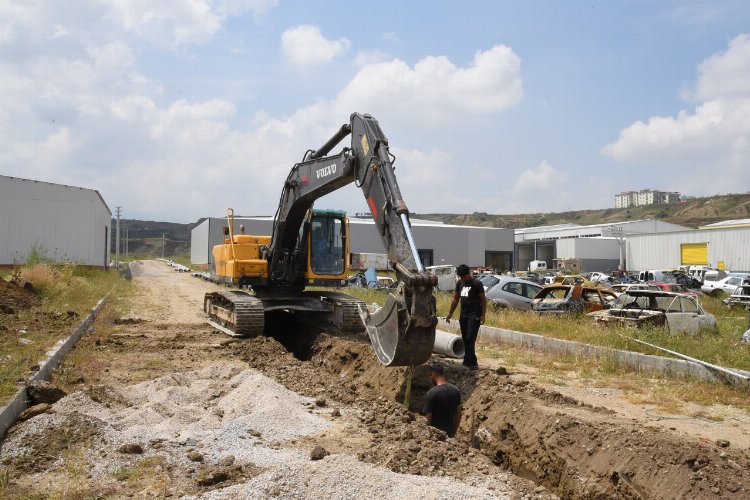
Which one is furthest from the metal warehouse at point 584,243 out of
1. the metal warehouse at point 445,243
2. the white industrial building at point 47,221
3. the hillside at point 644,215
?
the white industrial building at point 47,221

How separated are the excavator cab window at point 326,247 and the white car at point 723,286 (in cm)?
2442

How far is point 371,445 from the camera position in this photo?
6.20 m

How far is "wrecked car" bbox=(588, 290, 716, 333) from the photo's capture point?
1296 centimetres

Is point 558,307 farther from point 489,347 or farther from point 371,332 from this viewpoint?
point 371,332

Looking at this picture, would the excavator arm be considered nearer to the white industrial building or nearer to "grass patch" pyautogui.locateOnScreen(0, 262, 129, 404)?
"grass patch" pyautogui.locateOnScreen(0, 262, 129, 404)

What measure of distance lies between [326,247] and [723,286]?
25.6 m

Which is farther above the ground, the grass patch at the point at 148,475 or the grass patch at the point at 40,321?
the grass patch at the point at 40,321

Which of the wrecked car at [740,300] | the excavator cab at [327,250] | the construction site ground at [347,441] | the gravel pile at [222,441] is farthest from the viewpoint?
the wrecked car at [740,300]

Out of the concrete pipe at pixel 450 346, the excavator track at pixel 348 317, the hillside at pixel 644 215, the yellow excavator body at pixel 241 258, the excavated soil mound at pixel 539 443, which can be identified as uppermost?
the hillside at pixel 644 215

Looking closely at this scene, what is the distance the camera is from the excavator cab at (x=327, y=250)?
44.3 ft

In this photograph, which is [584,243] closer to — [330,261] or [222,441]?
[330,261]

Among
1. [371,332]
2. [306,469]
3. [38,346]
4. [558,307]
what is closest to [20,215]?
[38,346]

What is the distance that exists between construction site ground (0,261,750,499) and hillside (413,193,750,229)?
10673 cm

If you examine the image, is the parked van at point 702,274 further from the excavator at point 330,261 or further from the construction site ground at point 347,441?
the construction site ground at point 347,441
